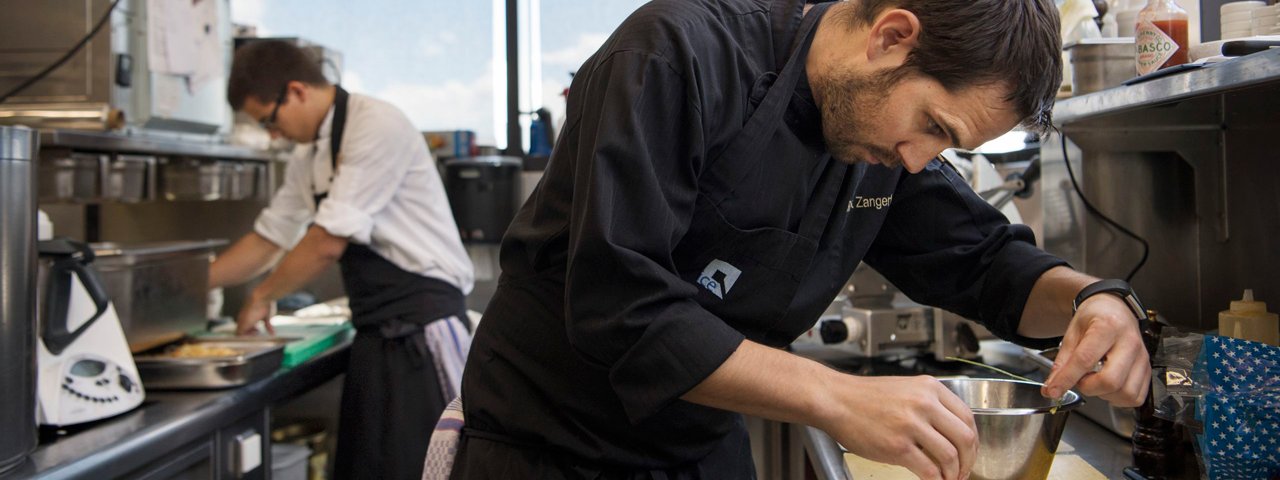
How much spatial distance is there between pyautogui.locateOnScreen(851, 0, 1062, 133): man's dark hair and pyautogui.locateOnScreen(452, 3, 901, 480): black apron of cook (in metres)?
0.18

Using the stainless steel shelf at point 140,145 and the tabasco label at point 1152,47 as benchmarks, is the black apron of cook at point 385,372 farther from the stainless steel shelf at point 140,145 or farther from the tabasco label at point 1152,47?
the tabasco label at point 1152,47

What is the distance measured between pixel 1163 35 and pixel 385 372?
2112 millimetres

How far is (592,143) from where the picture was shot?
1.00m

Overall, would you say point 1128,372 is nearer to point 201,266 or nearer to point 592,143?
point 592,143

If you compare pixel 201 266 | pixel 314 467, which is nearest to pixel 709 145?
pixel 201 266

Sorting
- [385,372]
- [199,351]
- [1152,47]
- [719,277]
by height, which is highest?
[1152,47]

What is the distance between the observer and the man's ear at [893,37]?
1.01 metres

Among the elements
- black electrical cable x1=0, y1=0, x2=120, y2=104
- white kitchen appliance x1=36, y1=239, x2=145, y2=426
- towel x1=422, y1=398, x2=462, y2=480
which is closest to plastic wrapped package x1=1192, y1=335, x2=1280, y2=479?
towel x1=422, y1=398, x2=462, y2=480

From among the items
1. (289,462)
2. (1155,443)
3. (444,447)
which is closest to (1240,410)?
(1155,443)

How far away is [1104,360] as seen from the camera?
1.17m

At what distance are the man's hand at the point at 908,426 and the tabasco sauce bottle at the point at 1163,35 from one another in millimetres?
825

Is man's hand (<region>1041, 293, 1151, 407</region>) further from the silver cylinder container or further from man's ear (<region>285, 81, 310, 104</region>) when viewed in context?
man's ear (<region>285, 81, 310, 104</region>)

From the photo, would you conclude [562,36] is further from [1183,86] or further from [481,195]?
[1183,86]

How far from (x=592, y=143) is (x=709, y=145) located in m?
0.16
